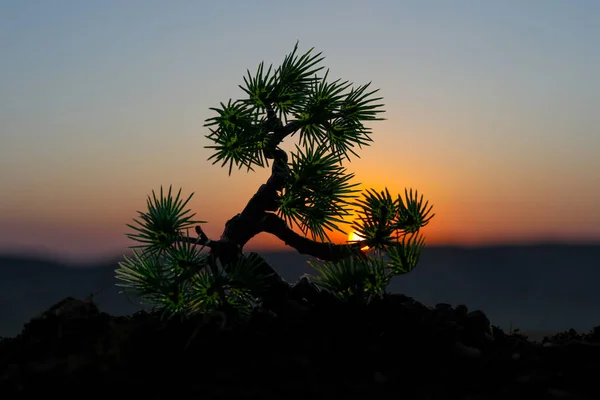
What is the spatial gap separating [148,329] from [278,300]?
33.4 inches

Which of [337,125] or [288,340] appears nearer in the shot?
[288,340]

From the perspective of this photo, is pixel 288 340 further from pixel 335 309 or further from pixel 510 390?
pixel 510 390

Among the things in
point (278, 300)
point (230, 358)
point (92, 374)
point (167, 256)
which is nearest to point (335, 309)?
point (278, 300)

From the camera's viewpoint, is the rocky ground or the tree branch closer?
the rocky ground

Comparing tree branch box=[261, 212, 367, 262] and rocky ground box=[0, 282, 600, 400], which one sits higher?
tree branch box=[261, 212, 367, 262]

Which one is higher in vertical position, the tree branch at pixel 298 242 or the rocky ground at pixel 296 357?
the tree branch at pixel 298 242

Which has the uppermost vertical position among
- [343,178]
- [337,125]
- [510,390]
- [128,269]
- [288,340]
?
[337,125]

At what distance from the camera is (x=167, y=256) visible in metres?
4.33

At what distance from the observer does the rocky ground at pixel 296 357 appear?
3.53 metres

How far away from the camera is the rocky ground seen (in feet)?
11.6

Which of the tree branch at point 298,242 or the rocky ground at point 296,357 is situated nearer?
the rocky ground at point 296,357

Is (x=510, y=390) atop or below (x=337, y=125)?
below

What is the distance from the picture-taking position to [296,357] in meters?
3.71

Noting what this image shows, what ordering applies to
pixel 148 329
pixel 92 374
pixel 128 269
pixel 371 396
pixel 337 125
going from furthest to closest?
1. pixel 337 125
2. pixel 128 269
3. pixel 148 329
4. pixel 92 374
5. pixel 371 396
